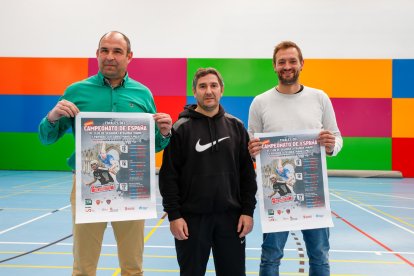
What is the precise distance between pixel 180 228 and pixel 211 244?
0.26 meters

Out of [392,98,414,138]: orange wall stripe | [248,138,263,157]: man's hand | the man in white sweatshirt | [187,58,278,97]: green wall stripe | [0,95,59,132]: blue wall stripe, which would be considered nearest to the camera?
[248,138,263,157]: man's hand

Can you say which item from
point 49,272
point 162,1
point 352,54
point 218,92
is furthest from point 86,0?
point 218,92

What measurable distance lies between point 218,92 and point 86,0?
11532mm

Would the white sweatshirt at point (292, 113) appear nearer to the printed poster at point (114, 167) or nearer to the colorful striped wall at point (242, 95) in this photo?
the printed poster at point (114, 167)

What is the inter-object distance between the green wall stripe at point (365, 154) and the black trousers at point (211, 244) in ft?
32.5

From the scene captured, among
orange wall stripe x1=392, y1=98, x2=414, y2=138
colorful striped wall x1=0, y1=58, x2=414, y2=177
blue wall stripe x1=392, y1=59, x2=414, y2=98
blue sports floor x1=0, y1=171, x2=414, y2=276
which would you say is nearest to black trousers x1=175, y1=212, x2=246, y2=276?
blue sports floor x1=0, y1=171, x2=414, y2=276

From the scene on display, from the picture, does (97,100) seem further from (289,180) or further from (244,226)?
(289,180)

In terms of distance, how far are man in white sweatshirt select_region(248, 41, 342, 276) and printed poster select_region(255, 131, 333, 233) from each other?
0.14 m

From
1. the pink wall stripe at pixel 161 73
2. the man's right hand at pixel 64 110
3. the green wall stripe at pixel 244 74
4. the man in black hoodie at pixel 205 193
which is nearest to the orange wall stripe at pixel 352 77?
the green wall stripe at pixel 244 74

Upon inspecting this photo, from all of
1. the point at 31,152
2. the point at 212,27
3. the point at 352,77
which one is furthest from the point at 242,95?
the point at 31,152

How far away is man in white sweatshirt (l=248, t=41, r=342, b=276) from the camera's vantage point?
2.51m

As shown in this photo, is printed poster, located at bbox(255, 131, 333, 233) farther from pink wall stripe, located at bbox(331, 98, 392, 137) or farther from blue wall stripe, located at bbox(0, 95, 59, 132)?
blue wall stripe, located at bbox(0, 95, 59, 132)

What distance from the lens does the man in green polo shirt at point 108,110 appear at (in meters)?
2.23

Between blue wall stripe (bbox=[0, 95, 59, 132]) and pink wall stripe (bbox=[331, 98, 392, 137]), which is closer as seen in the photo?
pink wall stripe (bbox=[331, 98, 392, 137])
